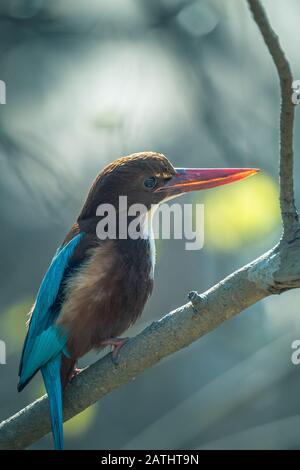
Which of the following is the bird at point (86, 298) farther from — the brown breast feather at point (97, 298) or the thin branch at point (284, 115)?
the thin branch at point (284, 115)

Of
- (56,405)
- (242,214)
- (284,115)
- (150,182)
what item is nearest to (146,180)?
(150,182)

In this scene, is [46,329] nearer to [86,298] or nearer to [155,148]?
[86,298]

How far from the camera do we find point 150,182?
3740 mm

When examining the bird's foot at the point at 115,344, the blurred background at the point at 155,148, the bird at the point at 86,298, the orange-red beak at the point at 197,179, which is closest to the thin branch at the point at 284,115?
the bird's foot at the point at 115,344

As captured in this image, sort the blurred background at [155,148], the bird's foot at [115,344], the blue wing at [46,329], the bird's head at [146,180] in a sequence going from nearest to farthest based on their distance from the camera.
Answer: the bird's foot at [115,344]
the blue wing at [46,329]
the bird's head at [146,180]
the blurred background at [155,148]

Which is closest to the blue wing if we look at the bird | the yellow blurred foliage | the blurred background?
the bird

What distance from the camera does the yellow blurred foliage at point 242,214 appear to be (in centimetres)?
403

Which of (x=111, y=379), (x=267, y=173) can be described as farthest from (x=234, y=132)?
(x=111, y=379)

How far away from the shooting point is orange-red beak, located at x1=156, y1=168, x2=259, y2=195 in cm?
371

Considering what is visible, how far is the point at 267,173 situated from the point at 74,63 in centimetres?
131

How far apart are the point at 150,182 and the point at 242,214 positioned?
53 centimetres

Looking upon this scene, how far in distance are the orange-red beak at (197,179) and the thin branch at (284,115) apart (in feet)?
3.60

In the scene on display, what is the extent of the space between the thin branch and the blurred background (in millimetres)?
1765

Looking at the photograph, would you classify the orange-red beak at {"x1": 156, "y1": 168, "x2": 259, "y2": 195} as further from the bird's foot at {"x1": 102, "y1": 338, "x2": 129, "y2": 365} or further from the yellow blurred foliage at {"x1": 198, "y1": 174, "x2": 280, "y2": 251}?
the bird's foot at {"x1": 102, "y1": 338, "x2": 129, "y2": 365}
